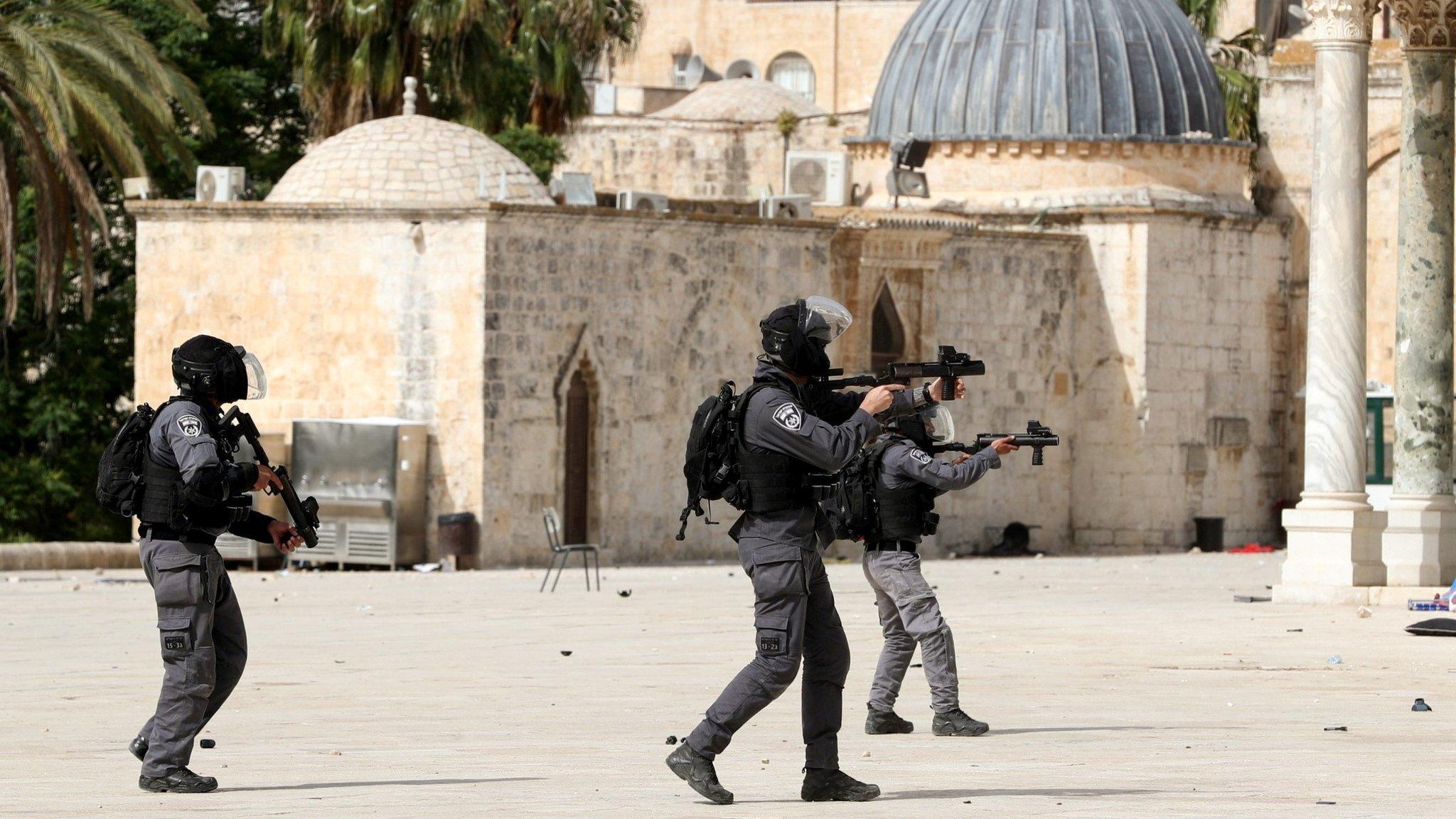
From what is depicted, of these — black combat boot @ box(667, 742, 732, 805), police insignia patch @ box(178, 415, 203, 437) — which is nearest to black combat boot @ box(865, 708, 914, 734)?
black combat boot @ box(667, 742, 732, 805)

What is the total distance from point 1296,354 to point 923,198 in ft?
16.9

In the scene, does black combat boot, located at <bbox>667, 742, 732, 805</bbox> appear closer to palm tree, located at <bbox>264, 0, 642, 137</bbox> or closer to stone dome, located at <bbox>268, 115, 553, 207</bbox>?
stone dome, located at <bbox>268, 115, 553, 207</bbox>

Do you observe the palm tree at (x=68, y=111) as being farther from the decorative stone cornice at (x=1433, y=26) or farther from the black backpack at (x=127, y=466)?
the black backpack at (x=127, y=466)

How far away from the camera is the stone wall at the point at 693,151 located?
44.7 meters

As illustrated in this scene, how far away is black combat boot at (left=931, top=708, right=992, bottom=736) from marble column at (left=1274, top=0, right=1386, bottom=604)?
876 centimetres

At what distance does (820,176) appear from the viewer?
33156 mm

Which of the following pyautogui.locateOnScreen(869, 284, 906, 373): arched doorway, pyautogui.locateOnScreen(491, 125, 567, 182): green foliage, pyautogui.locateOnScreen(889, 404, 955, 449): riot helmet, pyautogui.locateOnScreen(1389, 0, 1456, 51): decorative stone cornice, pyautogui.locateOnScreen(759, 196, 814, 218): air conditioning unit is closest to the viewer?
pyautogui.locateOnScreen(889, 404, 955, 449): riot helmet

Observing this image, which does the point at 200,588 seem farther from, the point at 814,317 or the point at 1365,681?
the point at 1365,681

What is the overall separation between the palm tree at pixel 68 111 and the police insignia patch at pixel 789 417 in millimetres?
18469

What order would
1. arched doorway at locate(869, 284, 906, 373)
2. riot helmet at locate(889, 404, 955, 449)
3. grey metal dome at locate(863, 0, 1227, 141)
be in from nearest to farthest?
riot helmet at locate(889, 404, 955, 449) < arched doorway at locate(869, 284, 906, 373) < grey metal dome at locate(863, 0, 1227, 141)

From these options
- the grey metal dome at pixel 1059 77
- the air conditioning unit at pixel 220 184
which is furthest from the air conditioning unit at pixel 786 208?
the air conditioning unit at pixel 220 184

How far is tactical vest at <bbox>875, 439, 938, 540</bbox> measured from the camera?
11.2 m

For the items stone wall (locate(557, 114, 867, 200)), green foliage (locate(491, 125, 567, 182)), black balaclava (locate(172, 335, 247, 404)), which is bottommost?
black balaclava (locate(172, 335, 247, 404))

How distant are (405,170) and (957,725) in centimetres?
1696
